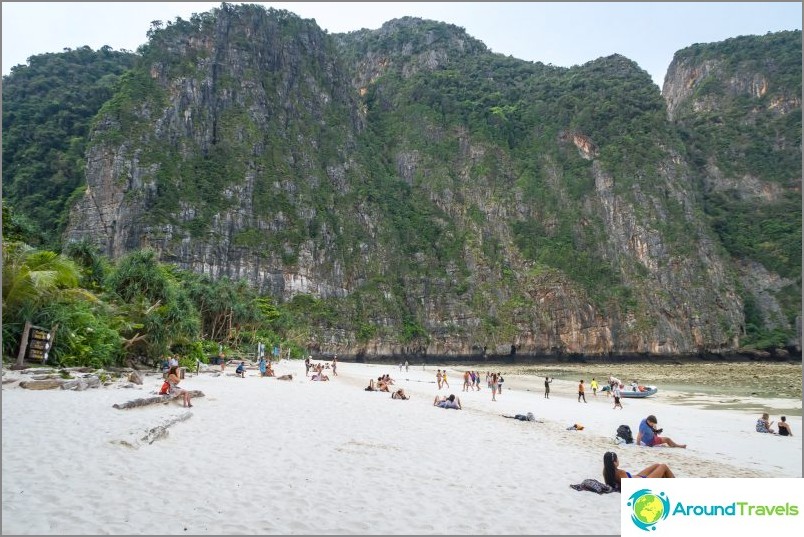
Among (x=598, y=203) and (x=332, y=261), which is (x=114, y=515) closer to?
(x=332, y=261)

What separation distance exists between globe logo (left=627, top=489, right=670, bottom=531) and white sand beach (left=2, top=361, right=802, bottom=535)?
1.90ft

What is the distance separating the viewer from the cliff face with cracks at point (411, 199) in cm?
8025

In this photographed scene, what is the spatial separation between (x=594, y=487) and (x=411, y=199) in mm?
107040

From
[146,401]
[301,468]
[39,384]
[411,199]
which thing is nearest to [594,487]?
[301,468]

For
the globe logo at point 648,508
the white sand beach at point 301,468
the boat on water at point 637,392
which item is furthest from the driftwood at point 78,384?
the boat on water at point 637,392

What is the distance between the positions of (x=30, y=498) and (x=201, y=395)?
882cm

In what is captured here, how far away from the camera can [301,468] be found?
732cm

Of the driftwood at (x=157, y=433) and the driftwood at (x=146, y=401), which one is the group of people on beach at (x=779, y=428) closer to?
the driftwood at (x=157, y=433)

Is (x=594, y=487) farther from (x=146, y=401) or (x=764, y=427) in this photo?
(x=764, y=427)

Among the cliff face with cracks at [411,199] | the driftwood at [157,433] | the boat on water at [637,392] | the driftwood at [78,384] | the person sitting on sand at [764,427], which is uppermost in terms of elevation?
the cliff face with cracks at [411,199]

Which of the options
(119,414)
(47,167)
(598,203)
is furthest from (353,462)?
(598,203)

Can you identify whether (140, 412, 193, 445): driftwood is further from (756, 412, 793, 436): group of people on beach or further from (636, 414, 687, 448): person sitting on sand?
(756, 412, 793, 436): group of people on beach

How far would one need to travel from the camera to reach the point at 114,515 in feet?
15.8

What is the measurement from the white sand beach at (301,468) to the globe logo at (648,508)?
1.90 feet
